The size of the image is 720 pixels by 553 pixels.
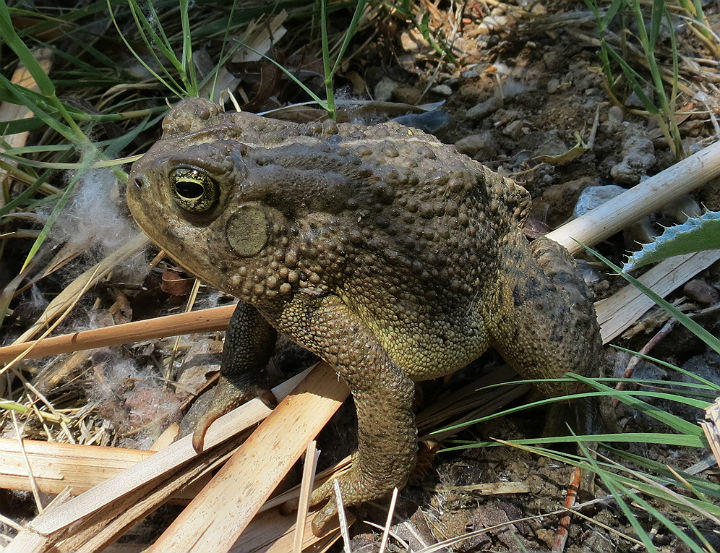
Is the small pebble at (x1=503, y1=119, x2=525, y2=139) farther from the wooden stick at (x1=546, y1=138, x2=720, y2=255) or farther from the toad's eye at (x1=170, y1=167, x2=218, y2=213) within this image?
the toad's eye at (x1=170, y1=167, x2=218, y2=213)

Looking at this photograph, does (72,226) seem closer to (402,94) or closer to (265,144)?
(265,144)

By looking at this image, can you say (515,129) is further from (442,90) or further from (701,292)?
(701,292)

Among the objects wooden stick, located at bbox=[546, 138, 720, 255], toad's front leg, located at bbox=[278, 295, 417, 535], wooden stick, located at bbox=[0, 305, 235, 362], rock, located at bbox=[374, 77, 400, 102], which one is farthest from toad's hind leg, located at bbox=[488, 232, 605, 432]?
rock, located at bbox=[374, 77, 400, 102]

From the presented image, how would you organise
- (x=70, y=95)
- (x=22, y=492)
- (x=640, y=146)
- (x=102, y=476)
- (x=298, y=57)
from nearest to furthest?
(x=102, y=476), (x=22, y=492), (x=640, y=146), (x=70, y=95), (x=298, y=57)

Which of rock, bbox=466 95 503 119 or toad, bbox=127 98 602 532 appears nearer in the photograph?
toad, bbox=127 98 602 532

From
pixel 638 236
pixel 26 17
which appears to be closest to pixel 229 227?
pixel 638 236
